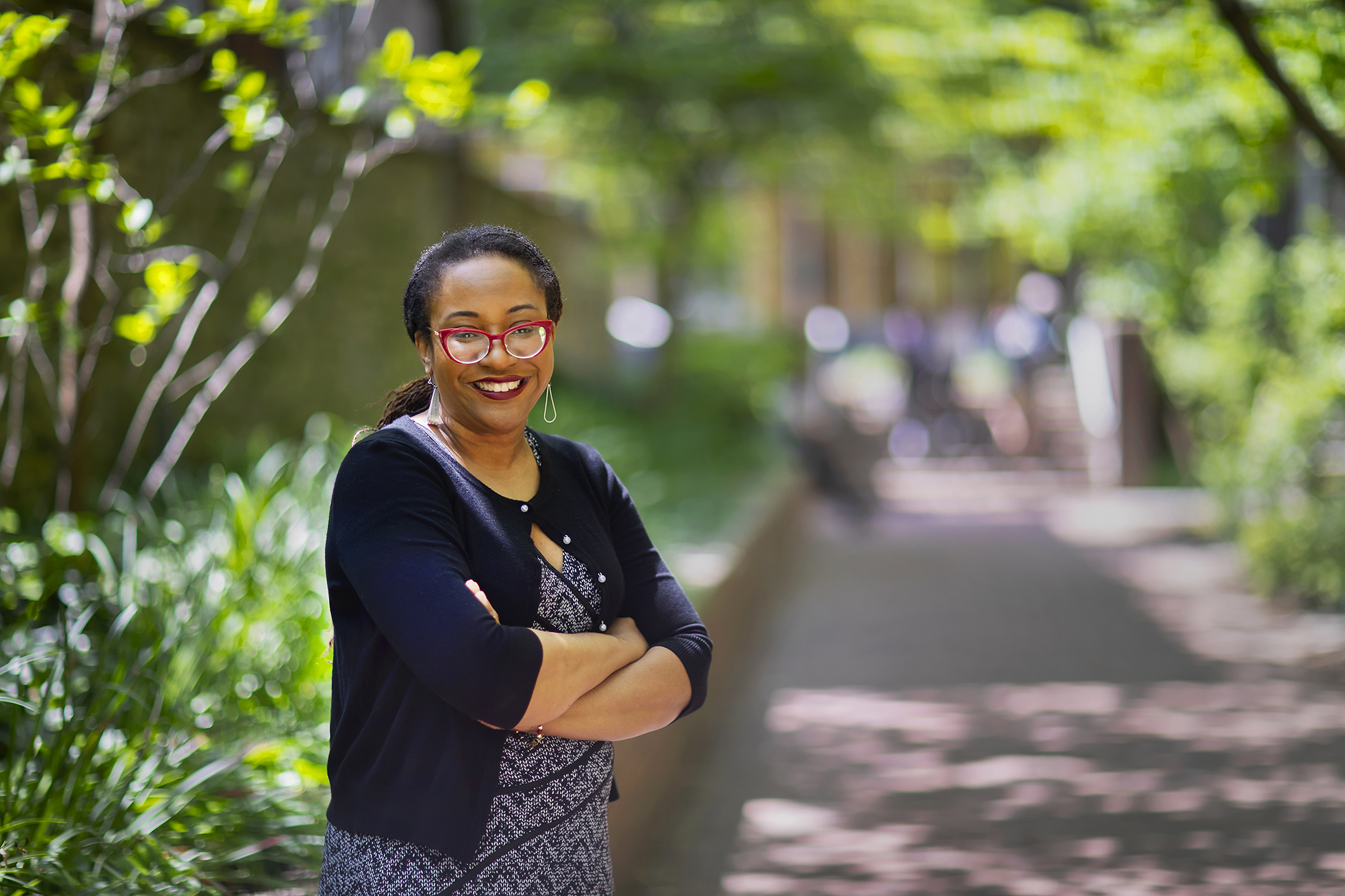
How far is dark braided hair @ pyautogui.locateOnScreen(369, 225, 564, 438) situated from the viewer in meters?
2.11

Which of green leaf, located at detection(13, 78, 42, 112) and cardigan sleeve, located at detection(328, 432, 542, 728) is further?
green leaf, located at detection(13, 78, 42, 112)

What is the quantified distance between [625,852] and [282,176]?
4.36 meters

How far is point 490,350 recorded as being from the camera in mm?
2080

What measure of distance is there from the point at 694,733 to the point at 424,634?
3968 millimetres

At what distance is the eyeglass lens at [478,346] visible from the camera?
2.08 m

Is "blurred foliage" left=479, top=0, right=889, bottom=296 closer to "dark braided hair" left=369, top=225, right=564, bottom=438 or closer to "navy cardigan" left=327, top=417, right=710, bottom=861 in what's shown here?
"dark braided hair" left=369, top=225, right=564, bottom=438

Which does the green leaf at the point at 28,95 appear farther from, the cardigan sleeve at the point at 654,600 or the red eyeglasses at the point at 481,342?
the cardigan sleeve at the point at 654,600

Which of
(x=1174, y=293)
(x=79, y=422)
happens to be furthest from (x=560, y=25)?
(x=79, y=422)

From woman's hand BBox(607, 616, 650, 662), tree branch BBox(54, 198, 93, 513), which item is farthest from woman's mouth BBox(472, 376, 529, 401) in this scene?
tree branch BBox(54, 198, 93, 513)

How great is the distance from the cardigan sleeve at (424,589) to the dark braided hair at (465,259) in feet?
0.86

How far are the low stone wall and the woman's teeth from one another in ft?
7.10

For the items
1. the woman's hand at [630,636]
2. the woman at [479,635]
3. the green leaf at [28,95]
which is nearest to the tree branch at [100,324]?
the green leaf at [28,95]

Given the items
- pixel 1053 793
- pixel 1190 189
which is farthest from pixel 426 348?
pixel 1190 189

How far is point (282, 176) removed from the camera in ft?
22.8
